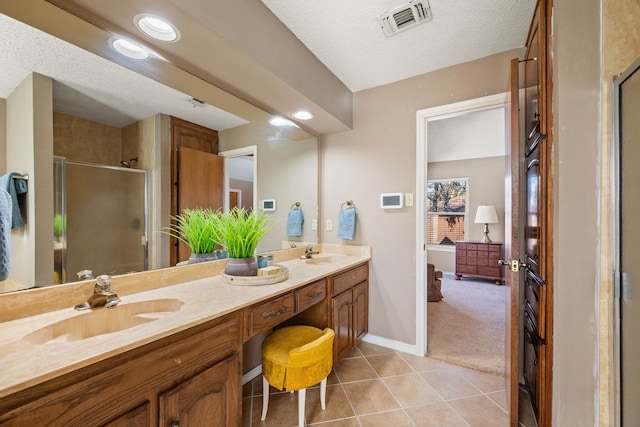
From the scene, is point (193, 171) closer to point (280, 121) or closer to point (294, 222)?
point (280, 121)

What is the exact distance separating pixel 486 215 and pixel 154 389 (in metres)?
5.36

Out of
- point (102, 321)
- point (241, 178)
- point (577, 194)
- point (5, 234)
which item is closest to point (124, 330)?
point (102, 321)

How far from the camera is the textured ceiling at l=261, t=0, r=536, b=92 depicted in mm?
1514

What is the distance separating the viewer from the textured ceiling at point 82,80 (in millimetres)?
995

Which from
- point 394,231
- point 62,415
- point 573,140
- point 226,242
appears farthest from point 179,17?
point 394,231

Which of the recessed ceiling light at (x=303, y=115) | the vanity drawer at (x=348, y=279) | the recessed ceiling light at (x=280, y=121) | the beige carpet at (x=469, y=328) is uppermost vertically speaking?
the recessed ceiling light at (x=303, y=115)

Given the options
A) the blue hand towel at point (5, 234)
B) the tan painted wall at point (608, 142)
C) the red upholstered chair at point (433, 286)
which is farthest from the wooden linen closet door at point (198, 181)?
the red upholstered chair at point (433, 286)

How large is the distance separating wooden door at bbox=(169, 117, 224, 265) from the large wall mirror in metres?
0.04

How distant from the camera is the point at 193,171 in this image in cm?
167

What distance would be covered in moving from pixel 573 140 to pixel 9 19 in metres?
2.22

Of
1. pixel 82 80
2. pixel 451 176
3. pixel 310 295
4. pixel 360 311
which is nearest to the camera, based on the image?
pixel 82 80

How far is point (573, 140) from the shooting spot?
3.38ft

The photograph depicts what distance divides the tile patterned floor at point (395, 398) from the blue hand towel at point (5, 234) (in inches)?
54.6

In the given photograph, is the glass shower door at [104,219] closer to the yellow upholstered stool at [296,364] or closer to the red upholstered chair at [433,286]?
the yellow upholstered stool at [296,364]
